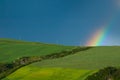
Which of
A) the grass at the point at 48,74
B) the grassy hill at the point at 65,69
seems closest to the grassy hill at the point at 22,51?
the grassy hill at the point at 65,69

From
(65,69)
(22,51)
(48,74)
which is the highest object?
(22,51)

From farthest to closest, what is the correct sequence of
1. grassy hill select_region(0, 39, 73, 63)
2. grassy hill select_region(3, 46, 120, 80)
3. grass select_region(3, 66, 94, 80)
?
1. grassy hill select_region(0, 39, 73, 63)
2. grassy hill select_region(3, 46, 120, 80)
3. grass select_region(3, 66, 94, 80)

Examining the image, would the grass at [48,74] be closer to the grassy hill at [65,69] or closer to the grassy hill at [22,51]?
the grassy hill at [65,69]

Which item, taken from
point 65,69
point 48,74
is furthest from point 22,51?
point 65,69

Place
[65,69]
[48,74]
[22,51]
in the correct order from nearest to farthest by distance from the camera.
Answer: [65,69]
[48,74]
[22,51]

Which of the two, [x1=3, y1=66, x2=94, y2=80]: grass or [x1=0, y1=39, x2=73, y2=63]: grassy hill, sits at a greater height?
[x1=0, y1=39, x2=73, y2=63]: grassy hill

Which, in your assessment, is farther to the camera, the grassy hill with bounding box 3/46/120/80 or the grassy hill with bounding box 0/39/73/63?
the grassy hill with bounding box 0/39/73/63

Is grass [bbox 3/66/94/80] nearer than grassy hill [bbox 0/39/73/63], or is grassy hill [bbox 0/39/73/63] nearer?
grass [bbox 3/66/94/80]

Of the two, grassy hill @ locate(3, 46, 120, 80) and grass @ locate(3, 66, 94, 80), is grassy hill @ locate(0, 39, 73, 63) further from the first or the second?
grass @ locate(3, 66, 94, 80)

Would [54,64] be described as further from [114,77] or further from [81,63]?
[114,77]

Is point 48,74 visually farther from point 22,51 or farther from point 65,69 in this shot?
point 22,51

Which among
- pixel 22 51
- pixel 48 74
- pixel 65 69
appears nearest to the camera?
pixel 65 69

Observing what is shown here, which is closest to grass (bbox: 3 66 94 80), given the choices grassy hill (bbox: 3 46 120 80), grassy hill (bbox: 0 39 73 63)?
grassy hill (bbox: 3 46 120 80)

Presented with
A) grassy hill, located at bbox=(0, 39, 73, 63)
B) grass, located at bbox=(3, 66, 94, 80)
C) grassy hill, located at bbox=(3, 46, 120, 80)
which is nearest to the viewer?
grass, located at bbox=(3, 66, 94, 80)
